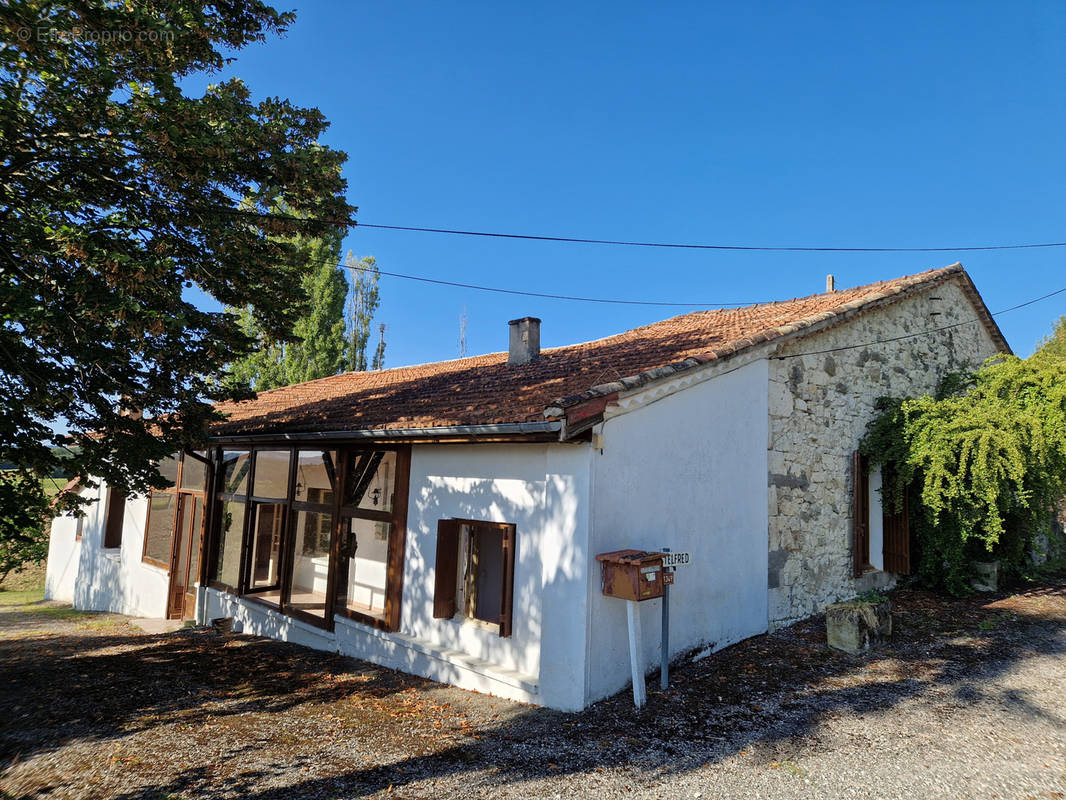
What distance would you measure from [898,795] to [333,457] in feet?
24.0

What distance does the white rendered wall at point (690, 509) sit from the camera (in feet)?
18.6

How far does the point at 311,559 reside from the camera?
40.3ft

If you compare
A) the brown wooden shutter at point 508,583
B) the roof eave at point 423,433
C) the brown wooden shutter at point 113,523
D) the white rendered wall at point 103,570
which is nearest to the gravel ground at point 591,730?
the brown wooden shutter at point 508,583

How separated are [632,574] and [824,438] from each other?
183 inches

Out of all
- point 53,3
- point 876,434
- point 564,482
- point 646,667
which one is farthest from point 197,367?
point 876,434

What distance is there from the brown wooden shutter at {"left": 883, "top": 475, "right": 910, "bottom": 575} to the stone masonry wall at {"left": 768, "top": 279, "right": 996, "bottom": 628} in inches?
9.9

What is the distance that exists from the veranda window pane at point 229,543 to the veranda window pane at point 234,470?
9.9 inches

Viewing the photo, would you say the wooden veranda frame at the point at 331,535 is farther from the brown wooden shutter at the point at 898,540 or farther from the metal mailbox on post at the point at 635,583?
the brown wooden shutter at the point at 898,540

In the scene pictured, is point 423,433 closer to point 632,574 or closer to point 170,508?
point 632,574

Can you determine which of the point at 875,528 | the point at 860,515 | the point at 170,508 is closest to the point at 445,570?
the point at 860,515

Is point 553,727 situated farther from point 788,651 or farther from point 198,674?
point 198,674

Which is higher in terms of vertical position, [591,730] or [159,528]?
[159,528]

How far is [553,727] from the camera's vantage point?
5.14 m

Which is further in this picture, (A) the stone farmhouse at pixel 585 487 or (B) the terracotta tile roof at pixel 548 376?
(B) the terracotta tile roof at pixel 548 376
